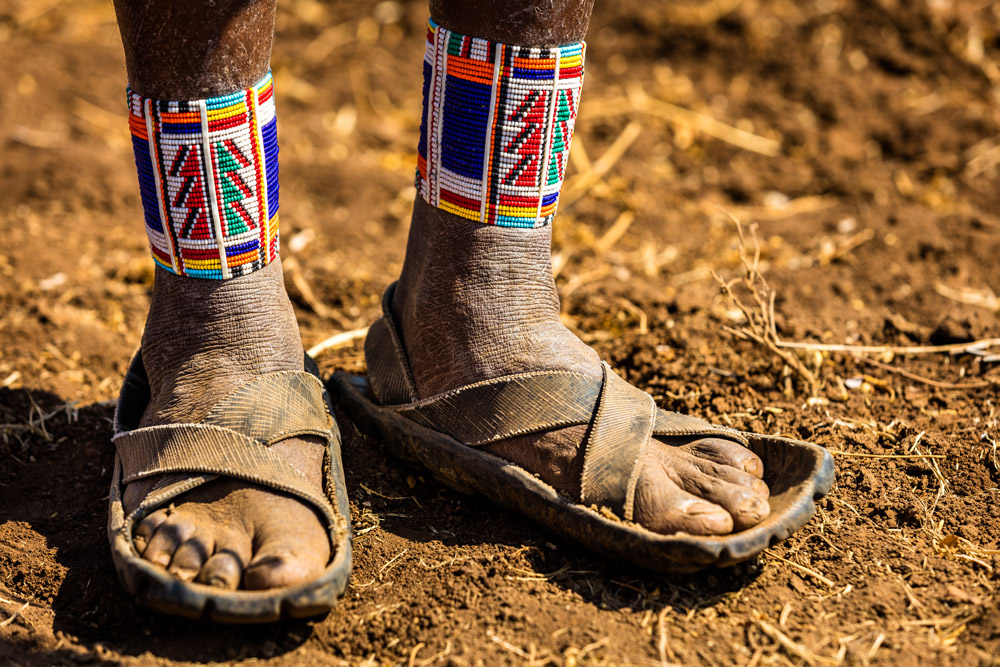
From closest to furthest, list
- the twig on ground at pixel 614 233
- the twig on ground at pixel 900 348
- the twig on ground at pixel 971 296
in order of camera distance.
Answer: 1. the twig on ground at pixel 900 348
2. the twig on ground at pixel 971 296
3. the twig on ground at pixel 614 233

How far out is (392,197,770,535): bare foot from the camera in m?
1.63

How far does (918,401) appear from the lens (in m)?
2.13

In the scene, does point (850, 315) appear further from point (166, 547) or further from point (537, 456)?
point (166, 547)

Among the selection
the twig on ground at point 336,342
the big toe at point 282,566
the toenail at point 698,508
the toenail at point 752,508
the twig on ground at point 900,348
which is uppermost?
the toenail at point 752,508

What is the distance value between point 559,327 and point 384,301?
16.0 inches

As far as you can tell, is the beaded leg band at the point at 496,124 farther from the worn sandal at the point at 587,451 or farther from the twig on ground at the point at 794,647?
the twig on ground at the point at 794,647

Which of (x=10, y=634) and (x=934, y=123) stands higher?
(x=934, y=123)

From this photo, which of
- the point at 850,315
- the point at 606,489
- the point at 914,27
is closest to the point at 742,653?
the point at 606,489

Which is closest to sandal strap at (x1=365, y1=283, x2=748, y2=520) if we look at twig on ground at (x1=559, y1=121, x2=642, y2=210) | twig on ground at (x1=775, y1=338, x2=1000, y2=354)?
twig on ground at (x1=775, y1=338, x2=1000, y2=354)

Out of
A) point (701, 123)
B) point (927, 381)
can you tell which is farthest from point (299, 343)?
point (701, 123)

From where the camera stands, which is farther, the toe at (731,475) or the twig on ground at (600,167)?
the twig on ground at (600,167)

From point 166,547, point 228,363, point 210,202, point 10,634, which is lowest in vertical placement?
point 10,634

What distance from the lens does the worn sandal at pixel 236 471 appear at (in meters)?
1.40

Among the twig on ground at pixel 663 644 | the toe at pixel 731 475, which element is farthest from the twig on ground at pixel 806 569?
the twig on ground at pixel 663 644
